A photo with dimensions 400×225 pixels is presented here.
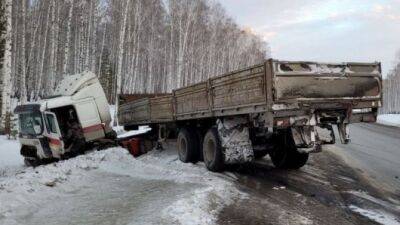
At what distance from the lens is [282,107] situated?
9.12 meters

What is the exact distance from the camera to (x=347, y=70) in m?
9.91

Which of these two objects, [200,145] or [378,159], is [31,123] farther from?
[378,159]

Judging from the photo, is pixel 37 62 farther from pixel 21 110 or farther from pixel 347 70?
pixel 347 70

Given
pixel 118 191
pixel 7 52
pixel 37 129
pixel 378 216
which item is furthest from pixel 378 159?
pixel 7 52

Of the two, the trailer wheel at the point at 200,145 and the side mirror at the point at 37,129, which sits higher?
the side mirror at the point at 37,129

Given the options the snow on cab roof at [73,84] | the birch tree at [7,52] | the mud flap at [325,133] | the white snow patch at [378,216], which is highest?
the birch tree at [7,52]

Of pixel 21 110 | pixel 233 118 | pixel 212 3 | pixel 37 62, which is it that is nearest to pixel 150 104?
pixel 21 110

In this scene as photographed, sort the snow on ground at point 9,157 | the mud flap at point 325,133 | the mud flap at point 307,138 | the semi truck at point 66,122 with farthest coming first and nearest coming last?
1. the snow on ground at point 9,157
2. the semi truck at point 66,122
3. the mud flap at point 325,133
4. the mud flap at point 307,138

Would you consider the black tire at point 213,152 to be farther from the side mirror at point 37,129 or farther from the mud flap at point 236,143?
the side mirror at point 37,129

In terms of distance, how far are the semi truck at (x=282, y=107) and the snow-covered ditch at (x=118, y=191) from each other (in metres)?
0.93

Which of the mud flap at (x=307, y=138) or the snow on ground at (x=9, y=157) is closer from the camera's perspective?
the mud flap at (x=307, y=138)

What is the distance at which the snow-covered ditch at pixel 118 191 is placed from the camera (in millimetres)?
7328

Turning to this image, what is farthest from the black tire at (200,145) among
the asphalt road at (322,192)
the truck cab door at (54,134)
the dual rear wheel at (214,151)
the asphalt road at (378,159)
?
the truck cab door at (54,134)

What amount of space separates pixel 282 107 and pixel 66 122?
8.34m
